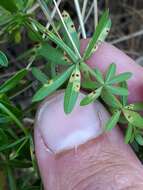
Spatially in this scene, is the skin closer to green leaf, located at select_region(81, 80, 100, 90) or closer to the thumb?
the thumb

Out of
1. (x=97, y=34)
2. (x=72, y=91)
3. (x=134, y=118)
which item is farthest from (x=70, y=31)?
(x=134, y=118)

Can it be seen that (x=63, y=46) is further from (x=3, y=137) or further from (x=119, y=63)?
(x=119, y=63)

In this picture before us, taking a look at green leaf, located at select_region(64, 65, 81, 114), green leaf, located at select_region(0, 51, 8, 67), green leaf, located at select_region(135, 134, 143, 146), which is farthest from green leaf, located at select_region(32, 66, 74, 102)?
green leaf, located at select_region(135, 134, 143, 146)

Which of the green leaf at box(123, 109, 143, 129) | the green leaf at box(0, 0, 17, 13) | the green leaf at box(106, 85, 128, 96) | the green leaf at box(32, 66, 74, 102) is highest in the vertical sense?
the green leaf at box(0, 0, 17, 13)

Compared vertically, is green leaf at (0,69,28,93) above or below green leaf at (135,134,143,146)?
above

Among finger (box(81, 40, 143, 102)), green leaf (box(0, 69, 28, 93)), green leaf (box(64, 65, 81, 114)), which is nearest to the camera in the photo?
green leaf (box(64, 65, 81, 114))
